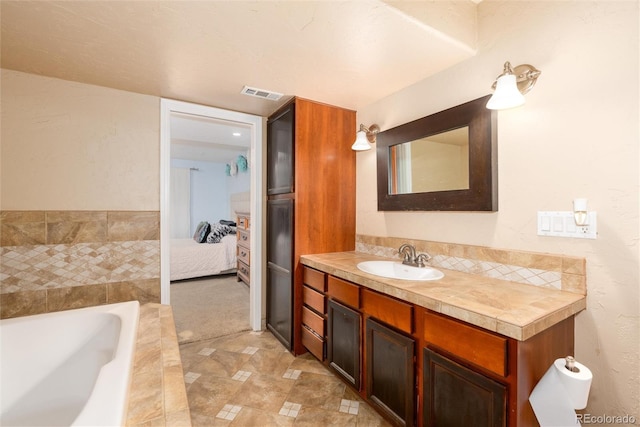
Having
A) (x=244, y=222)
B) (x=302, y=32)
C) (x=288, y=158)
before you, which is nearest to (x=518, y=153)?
(x=302, y=32)

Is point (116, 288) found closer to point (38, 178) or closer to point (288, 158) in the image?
point (38, 178)

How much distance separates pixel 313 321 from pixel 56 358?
149 cm

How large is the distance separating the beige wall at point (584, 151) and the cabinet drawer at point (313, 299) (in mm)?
1108

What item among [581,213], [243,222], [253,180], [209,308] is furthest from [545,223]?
[243,222]

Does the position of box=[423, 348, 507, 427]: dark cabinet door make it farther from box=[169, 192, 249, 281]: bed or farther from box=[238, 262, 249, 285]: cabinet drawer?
box=[169, 192, 249, 281]: bed

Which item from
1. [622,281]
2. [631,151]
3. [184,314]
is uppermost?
[631,151]

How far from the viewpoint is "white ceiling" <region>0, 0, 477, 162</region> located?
1313 mm

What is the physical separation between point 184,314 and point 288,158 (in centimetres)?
216

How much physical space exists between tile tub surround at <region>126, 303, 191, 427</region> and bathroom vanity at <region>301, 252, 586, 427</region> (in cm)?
98

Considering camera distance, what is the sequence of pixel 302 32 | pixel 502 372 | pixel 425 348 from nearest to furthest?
pixel 502 372 < pixel 425 348 < pixel 302 32

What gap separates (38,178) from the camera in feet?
6.36

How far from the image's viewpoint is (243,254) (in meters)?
4.40

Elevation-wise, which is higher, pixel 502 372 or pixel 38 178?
pixel 38 178

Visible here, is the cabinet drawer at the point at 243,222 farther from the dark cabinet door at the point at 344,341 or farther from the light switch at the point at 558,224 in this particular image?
the light switch at the point at 558,224
